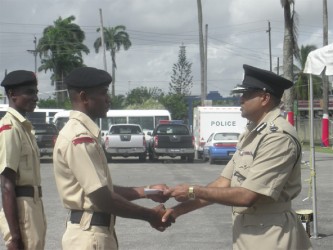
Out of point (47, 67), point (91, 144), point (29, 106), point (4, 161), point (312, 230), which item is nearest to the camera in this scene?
point (91, 144)

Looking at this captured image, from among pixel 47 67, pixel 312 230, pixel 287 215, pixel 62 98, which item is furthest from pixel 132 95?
pixel 287 215

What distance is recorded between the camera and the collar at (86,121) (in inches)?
158

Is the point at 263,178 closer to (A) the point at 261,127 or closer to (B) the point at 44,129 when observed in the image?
(A) the point at 261,127

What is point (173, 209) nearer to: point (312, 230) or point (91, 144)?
point (91, 144)

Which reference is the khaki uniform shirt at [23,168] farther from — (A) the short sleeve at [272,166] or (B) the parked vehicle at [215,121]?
(B) the parked vehicle at [215,121]

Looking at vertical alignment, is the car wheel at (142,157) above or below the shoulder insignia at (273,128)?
below

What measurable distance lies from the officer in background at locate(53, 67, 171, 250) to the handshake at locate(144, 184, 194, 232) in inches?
12.8

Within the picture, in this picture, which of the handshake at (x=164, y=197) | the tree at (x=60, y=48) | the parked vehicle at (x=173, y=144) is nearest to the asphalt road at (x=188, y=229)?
the handshake at (x=164, y=197)

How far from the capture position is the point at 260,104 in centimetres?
425

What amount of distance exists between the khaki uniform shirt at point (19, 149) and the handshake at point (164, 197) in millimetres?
846

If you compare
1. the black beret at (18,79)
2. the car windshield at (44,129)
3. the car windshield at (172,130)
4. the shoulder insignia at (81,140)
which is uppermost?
the black beret at (18,79)

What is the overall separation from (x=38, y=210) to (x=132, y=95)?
92882mm

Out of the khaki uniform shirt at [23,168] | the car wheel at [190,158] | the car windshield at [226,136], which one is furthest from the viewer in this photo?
the car wheel at [190,158]

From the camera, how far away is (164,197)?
471 centimetres
